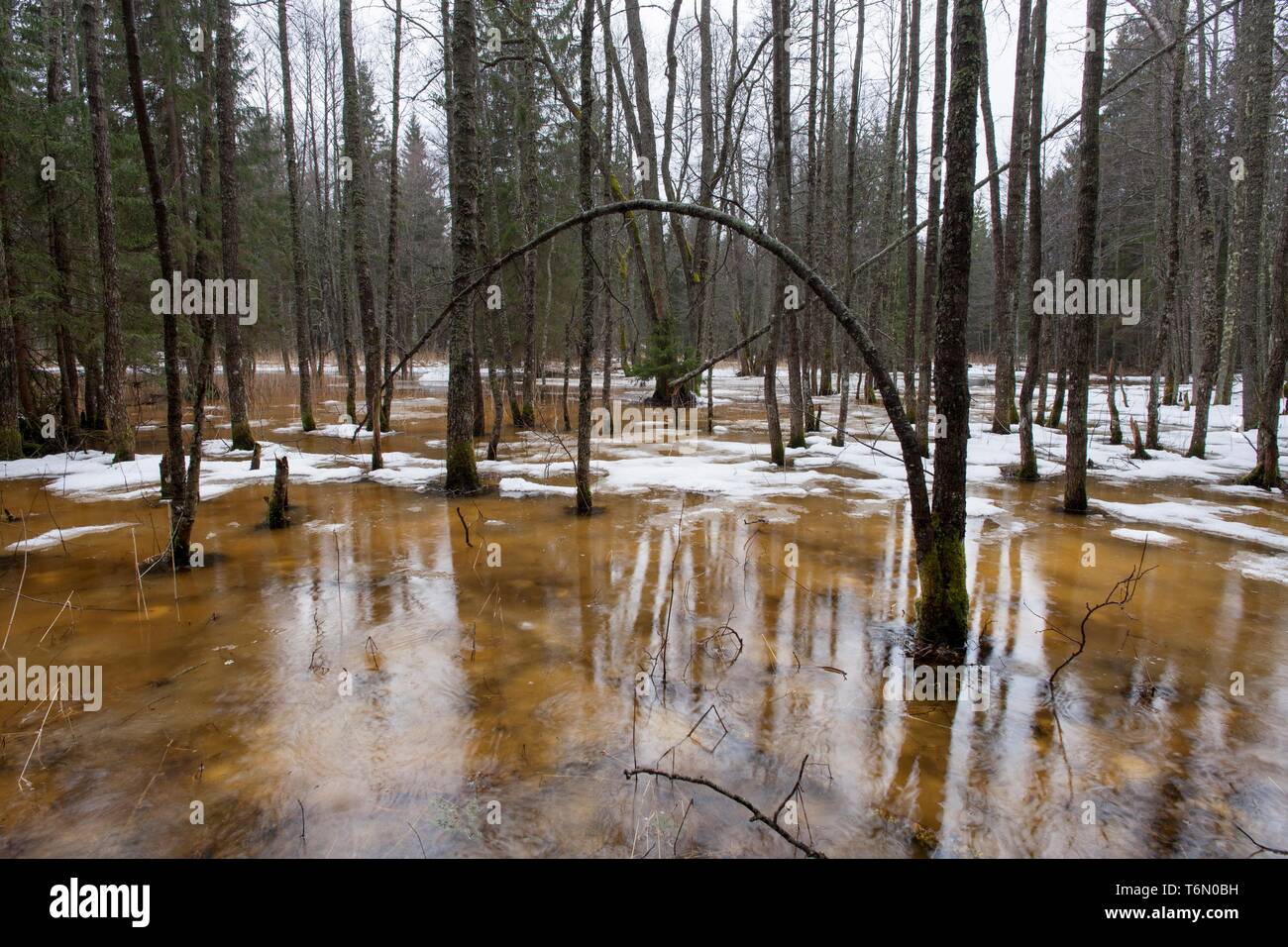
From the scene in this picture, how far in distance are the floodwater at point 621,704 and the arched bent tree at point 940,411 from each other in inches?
19.4

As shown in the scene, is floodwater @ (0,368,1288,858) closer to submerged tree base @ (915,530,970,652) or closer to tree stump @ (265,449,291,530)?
submerged tree base @ (915,530,970,652)

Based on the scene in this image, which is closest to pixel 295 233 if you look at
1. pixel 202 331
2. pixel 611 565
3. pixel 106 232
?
pixel 106 232

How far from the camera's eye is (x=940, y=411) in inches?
197

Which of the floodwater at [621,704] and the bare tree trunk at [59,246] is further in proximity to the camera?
the bare tree trunk at [59,246]

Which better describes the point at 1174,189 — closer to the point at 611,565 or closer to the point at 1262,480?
the point at 1262,480

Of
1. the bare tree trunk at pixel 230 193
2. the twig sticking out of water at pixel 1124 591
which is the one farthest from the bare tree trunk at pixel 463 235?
the twig sticking out of water at pixel 1124 591

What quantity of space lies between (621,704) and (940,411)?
10.2 feet

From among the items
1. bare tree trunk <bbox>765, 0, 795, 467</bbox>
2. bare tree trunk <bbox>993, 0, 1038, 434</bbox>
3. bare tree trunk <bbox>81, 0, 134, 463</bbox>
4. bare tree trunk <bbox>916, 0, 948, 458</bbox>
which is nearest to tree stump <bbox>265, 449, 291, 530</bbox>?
bare tree trunk <bbox>81, 0, 134, 463</bbox>

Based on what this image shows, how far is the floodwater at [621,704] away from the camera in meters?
3.38

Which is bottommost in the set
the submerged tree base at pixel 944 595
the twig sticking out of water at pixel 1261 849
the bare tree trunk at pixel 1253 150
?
the twig sticking out of water at pixel 1261 849

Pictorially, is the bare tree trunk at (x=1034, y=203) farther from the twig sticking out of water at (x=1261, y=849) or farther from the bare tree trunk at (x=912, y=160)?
the twig sticking out of water at (x=1261, y=849)

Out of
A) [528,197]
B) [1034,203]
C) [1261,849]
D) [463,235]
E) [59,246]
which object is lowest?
[1261,849]

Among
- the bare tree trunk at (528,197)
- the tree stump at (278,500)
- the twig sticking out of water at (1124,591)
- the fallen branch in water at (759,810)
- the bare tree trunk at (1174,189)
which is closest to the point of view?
the fallen branch in water at (759,810)
